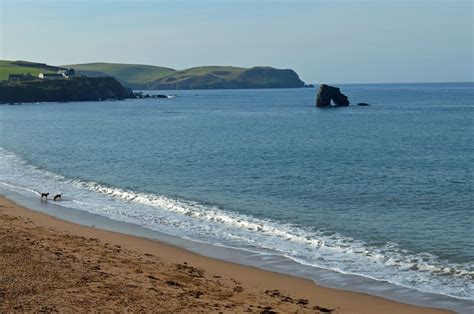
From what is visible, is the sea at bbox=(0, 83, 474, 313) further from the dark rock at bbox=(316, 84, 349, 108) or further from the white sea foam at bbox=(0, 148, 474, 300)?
the dark rock at bbox=(316, 84, 349, 108)

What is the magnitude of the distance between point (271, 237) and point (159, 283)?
826cm

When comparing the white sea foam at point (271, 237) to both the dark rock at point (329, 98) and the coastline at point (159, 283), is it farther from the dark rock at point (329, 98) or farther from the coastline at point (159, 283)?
the dark rock at point (329, 98)

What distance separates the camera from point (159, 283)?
17.4 metres

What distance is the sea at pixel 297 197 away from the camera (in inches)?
822

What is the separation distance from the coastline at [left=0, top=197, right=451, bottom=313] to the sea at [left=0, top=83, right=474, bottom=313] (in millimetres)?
1062

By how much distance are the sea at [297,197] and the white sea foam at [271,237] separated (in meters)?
0.06

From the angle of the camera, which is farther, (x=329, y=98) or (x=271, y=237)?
(x=329, y=98)

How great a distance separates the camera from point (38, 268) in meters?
17.5

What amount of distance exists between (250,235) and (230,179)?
14.4 meters

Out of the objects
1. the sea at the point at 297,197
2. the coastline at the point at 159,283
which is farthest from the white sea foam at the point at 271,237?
the coastline at the point at 159,283

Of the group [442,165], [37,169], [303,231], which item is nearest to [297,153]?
[442,165]

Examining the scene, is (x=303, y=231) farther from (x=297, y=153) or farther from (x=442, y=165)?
(x=297, y=153)

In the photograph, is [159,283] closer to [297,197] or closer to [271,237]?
[271,237]

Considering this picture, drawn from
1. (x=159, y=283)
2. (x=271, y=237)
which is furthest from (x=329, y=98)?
(x=159, y=283)
